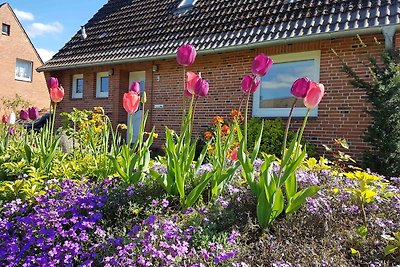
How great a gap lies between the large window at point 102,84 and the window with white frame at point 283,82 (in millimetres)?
6040

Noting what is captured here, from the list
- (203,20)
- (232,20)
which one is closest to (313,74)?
(232,20)

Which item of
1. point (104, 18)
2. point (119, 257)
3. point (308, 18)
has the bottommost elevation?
point (119, 257)

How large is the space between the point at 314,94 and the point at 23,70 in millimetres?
27698

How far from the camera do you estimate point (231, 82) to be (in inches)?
370

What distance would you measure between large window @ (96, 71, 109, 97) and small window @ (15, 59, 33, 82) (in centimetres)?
1525

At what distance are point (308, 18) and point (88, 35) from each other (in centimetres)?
870

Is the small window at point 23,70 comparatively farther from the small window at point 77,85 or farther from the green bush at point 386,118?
the green bush at point 386,118

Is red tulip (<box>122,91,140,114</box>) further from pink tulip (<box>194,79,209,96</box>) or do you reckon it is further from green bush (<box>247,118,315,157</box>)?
green bush (<box>247,118,315,157</box>)

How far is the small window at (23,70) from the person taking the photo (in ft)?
85.1

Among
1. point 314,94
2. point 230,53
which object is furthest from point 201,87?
point 230,53

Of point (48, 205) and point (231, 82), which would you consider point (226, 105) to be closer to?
point (231, 82)

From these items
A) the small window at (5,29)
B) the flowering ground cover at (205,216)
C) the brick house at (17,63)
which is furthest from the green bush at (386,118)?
the small window at (5,29)

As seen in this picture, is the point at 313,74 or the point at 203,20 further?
the point at 203,20

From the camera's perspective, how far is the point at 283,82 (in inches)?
344
